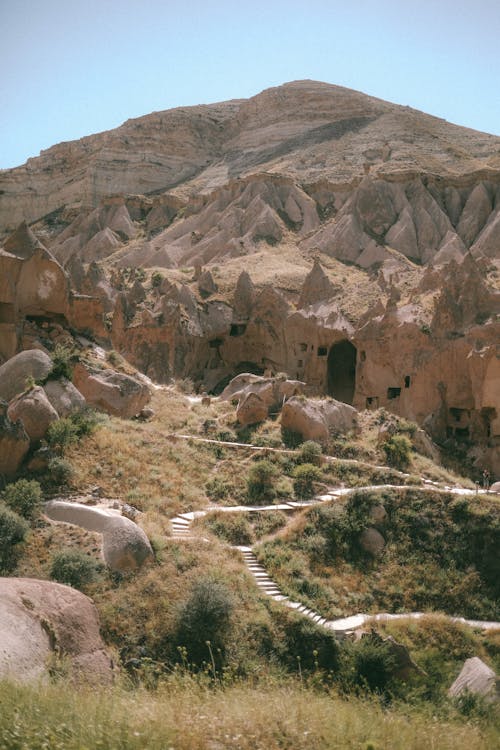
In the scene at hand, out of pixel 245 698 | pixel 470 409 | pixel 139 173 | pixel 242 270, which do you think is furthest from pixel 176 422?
Answer: pixel 139 173

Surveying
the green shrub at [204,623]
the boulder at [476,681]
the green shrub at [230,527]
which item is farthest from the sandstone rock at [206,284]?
the boulder at [476,681]

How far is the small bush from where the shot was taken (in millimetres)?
18688

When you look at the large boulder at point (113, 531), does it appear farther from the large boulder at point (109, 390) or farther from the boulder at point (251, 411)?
the boulder at point (251, 411)

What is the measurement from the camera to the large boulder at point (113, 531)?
15727 millimetres

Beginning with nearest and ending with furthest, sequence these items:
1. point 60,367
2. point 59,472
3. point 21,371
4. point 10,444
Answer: point 10,444
point 59,472
point 21,371
point 60,367

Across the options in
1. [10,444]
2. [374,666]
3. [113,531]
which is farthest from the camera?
[10,444]

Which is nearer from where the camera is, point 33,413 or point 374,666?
point 374,666

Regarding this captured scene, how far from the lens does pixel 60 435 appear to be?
19.8 meters

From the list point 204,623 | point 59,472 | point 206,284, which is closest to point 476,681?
point 204,623

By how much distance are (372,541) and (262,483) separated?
399 centimetres

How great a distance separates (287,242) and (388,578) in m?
41.7

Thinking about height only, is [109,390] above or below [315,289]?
below

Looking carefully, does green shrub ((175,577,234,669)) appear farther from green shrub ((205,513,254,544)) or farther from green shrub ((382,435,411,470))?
green shrub ((382,435,411,470))

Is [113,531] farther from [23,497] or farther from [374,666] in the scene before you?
[374,666]
